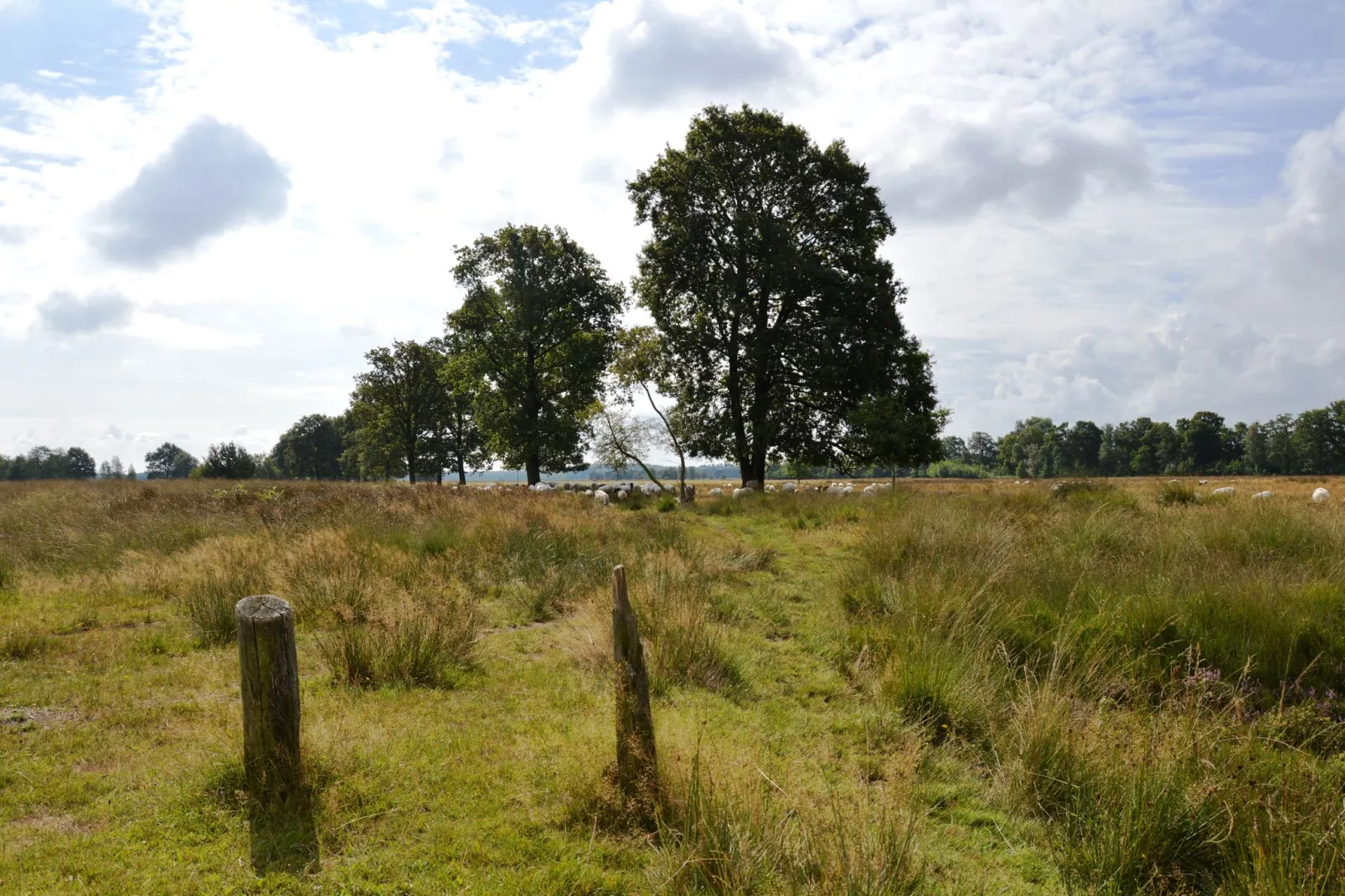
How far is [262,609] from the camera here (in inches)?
157

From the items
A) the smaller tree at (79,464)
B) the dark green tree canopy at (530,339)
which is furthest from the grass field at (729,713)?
the smaller tree at (79,464)

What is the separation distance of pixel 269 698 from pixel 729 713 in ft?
10.8

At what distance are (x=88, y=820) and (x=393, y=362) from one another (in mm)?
48729

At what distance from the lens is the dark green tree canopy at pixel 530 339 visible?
32.5 meters

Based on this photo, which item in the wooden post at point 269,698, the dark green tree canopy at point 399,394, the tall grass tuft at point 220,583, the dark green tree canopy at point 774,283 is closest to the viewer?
the wooden post at point 269,698

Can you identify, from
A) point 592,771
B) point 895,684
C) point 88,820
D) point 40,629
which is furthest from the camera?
point 40,629

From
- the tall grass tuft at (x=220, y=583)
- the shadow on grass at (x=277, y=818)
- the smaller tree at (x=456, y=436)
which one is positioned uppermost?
the smaller tree at (x=456, y=436)

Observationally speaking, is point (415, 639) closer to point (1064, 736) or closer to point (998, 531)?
point (1064, 736)

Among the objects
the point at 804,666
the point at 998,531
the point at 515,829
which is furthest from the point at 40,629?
the point at 998,531

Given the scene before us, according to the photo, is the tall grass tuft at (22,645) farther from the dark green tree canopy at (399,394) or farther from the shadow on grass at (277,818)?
the dark green tree canopy at (399,394)

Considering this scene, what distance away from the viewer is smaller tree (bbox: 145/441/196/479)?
11225 cm

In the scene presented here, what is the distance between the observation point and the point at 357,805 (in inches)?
155

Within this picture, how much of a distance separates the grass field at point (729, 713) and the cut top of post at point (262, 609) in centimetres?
104

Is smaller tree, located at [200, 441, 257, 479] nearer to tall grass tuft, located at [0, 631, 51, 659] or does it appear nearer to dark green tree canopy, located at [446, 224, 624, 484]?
dark green tree canopy, located at [446, 224, 624, 484]
